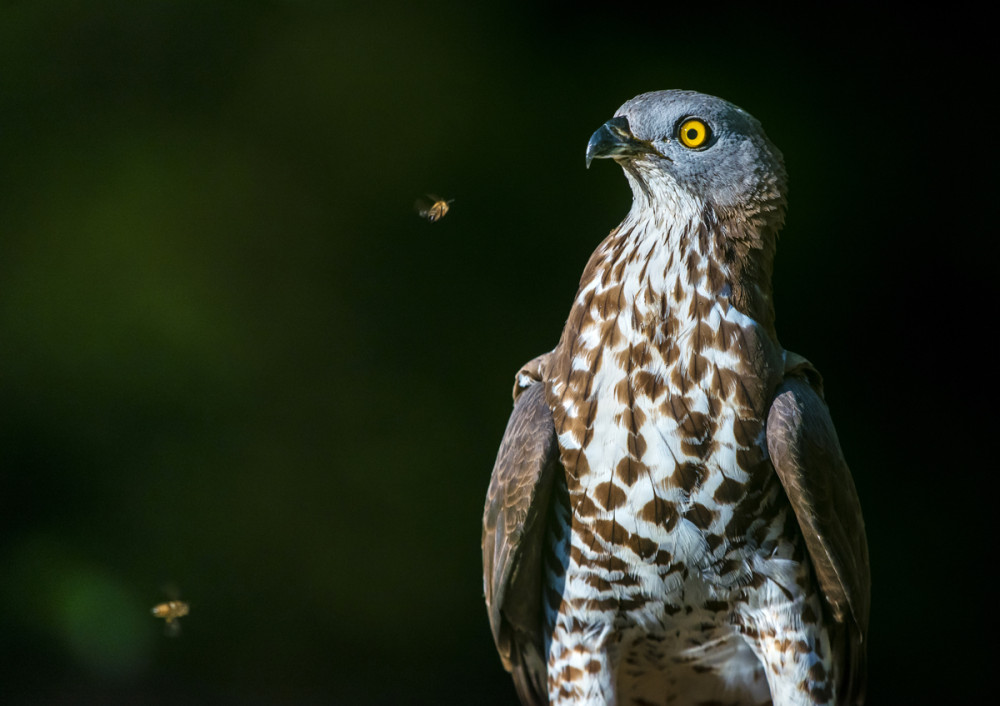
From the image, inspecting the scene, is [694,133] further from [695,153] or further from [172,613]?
[172,613]

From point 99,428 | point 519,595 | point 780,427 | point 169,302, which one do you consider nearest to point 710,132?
point 780,427

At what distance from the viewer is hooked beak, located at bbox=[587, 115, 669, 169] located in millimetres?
1908

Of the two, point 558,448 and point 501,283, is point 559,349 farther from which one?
point 501,283

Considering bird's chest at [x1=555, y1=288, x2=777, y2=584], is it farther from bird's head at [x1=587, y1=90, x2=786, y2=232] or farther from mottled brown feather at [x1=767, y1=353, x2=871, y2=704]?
bird's head at [x1=587, y1=90, x2=786, y2=232]

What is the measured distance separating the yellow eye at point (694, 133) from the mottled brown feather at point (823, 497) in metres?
0.45

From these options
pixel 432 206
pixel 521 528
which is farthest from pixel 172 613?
pixel 521 528

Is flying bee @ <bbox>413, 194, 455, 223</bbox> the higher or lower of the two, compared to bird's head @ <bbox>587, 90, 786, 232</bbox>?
higher

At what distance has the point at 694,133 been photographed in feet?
6.38

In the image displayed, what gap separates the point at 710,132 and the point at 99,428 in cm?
210

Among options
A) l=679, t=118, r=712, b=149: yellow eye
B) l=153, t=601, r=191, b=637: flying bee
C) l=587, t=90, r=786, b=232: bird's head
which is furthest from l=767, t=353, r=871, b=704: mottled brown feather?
l=153, t=601, r=191, b=637: flying bee

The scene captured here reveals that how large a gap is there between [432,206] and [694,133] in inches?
45.3

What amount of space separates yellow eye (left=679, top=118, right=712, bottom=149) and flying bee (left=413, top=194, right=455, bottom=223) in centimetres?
98

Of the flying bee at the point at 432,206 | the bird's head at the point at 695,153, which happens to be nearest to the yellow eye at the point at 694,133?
the bird's head at the point at 695,153

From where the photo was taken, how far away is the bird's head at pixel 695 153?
6.36 ft
